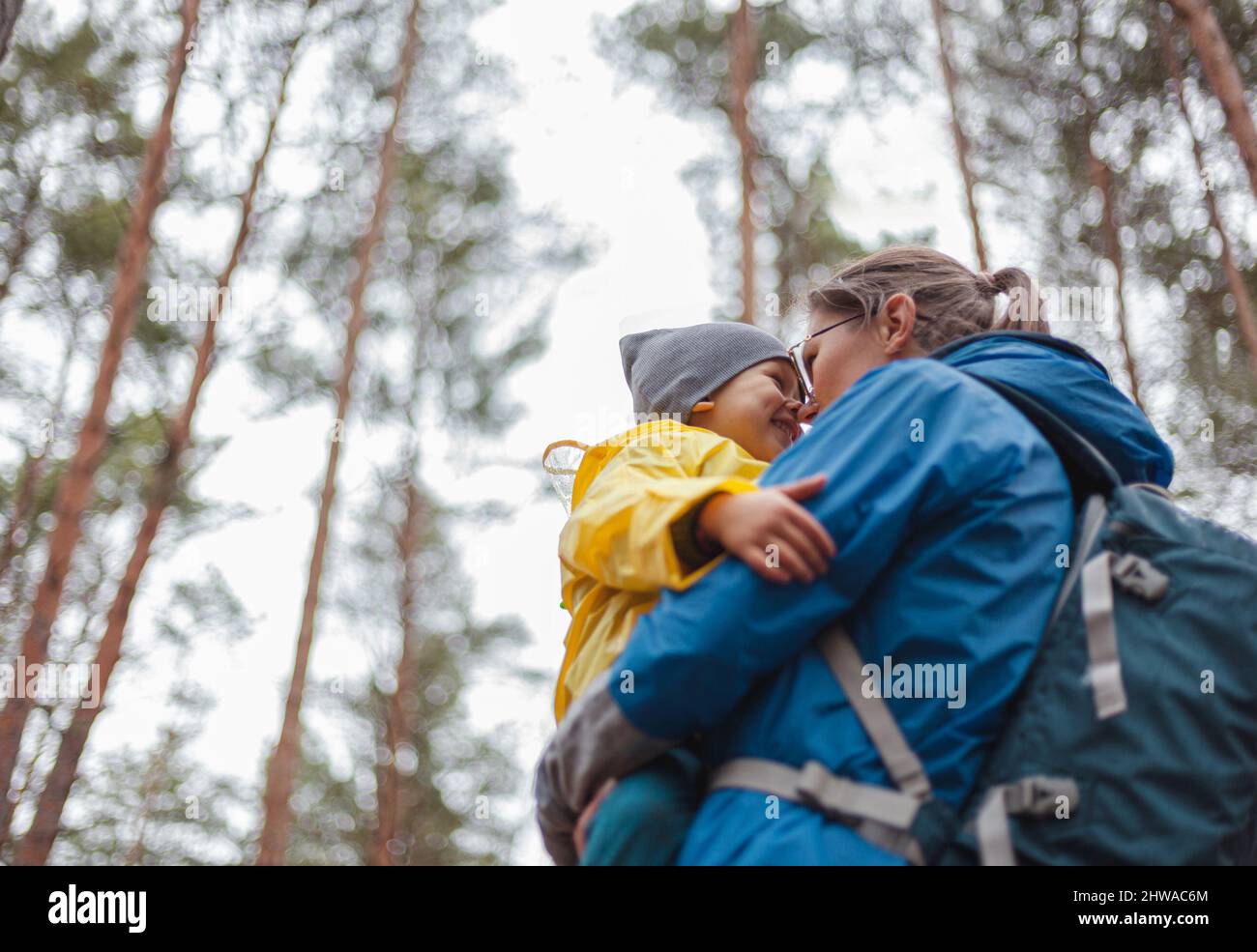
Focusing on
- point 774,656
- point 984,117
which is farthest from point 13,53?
point 774,656

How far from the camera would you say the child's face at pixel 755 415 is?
2.70 m

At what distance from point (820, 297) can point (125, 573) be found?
22.2ft

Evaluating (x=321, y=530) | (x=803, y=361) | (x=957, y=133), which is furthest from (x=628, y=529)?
(x=957, y=133)

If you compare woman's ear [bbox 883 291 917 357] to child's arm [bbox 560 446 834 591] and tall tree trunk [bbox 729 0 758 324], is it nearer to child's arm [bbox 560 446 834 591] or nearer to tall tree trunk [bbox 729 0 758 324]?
child's arm [bbox 560 446 834 591]

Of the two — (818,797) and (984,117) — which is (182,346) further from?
(818,797)

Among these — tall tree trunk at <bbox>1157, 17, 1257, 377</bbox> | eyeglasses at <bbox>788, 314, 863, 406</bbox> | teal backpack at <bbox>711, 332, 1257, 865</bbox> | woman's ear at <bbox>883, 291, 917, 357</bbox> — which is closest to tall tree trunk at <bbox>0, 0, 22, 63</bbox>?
eyeglasses at <bbox>788, 314, 863, 406</bbox>

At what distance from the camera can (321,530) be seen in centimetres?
932

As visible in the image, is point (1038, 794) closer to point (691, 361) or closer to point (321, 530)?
point (691, 361)

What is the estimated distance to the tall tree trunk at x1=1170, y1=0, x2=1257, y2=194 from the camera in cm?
630

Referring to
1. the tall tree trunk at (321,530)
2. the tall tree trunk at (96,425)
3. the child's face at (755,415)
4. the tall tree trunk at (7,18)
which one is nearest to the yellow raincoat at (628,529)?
the child's face at (755,415)

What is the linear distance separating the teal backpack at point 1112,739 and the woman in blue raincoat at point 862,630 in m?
0.02

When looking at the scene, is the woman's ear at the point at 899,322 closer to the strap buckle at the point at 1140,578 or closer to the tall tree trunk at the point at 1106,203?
the strap buckle at the point at 1140,578

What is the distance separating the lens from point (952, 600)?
1.48 meters

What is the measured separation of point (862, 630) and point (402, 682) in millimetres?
11829
